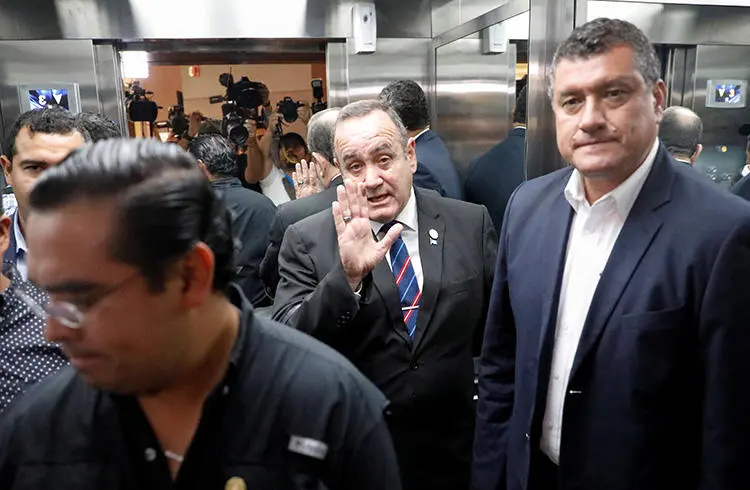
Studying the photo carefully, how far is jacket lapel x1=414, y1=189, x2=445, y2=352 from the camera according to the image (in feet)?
5.44

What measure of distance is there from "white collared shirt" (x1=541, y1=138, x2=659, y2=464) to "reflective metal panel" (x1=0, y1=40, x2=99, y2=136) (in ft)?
9.86

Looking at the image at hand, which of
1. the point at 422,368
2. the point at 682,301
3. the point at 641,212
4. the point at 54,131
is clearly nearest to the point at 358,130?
the point at 422,368

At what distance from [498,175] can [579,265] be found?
160 centimetres

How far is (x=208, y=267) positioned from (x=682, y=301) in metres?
0.93

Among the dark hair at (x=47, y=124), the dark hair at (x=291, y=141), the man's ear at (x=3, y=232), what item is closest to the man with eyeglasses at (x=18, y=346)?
the man's ear at (x=3, y=232)

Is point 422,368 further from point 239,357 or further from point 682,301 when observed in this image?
point 239,357

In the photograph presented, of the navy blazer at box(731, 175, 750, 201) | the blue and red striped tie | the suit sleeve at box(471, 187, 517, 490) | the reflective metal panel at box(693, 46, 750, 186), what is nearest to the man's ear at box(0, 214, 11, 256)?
the blue and red striped tie

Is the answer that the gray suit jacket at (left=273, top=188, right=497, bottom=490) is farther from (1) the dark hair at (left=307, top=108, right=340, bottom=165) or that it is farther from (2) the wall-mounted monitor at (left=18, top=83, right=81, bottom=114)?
(2) the wall-mounted monitor at (left=18, top=83, right=81, bottom=114)

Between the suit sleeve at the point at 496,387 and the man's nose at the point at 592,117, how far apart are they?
38cm

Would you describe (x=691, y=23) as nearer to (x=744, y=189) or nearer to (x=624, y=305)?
(x=744, y=189)

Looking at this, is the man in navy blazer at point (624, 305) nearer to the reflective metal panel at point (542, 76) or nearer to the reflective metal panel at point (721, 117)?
the reflective metal panel at point (542, 76)

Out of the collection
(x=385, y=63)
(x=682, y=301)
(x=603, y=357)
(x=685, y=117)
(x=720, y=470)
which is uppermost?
(x=385, y=63)

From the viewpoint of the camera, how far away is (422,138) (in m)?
2.96

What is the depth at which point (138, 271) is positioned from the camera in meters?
0.78
